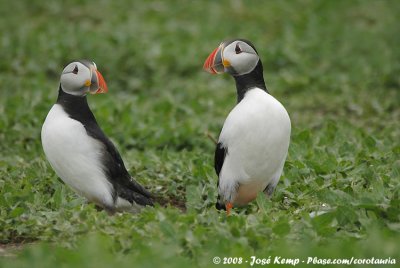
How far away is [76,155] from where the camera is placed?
5621 mm

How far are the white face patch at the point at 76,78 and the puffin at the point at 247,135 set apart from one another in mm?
910

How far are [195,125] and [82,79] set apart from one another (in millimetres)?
2782

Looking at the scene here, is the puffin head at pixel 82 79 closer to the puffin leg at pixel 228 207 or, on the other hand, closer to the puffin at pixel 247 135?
the puffin at pixel 247 135

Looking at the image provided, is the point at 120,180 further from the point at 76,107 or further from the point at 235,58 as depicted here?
the point at 235,58

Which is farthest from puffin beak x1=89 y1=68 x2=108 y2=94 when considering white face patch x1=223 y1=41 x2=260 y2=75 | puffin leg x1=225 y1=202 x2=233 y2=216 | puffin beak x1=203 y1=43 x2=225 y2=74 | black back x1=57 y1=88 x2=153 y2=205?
puffin leg x1=225 y1=202 x2=233 y2=216

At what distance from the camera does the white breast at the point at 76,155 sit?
221 inches

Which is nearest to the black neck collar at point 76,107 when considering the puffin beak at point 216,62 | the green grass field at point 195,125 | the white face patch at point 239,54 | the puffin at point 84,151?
the puffin at point 84,151

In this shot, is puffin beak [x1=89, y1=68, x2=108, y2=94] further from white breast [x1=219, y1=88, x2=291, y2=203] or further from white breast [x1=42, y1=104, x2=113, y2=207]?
white breast [x1=219, y1=88, x2=291, y2=203]

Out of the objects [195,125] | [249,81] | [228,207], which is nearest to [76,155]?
[228,207]

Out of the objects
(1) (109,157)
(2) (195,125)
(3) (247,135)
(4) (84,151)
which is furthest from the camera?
(2) (195,125)

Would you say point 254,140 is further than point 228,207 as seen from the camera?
Answer: No

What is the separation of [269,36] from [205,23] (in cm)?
105

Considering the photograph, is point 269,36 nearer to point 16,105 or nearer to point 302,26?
point 302,26

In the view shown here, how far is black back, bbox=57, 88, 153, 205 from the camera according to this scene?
5.77m
